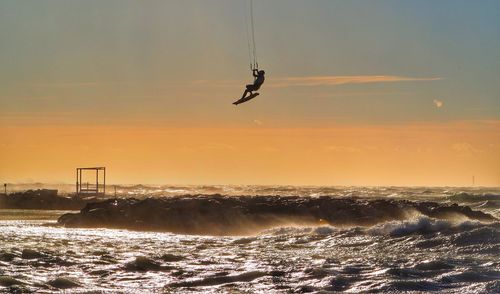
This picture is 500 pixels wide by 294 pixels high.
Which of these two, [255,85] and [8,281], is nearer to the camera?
[8,281]

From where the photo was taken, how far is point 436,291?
2258 centimetres

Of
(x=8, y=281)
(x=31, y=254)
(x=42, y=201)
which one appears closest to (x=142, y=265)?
(x=31, y=254)

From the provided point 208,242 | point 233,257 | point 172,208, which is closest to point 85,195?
point 172,208

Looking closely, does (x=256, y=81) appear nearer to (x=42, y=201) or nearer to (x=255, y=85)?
(x=255, y=85)

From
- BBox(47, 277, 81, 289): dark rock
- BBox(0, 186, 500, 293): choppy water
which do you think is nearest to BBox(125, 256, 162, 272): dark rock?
BBox(0, 186, 500, 293): choppy water

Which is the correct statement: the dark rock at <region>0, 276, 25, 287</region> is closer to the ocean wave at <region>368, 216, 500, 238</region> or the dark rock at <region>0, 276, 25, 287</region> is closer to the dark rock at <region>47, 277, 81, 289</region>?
the dark rock at <region>47, 277, 81, 289</region>

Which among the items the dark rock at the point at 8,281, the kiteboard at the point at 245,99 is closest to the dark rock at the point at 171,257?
the kiteboard at the point at 245,99

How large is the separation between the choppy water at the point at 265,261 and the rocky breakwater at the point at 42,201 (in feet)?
142

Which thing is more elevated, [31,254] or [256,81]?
[256,81]

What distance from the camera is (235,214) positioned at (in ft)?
161

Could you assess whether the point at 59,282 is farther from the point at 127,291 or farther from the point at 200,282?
the point at 200,282

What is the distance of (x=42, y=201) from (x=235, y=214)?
141 feet

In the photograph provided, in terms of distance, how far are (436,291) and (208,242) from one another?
16.5m

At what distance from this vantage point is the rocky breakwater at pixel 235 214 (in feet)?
156
